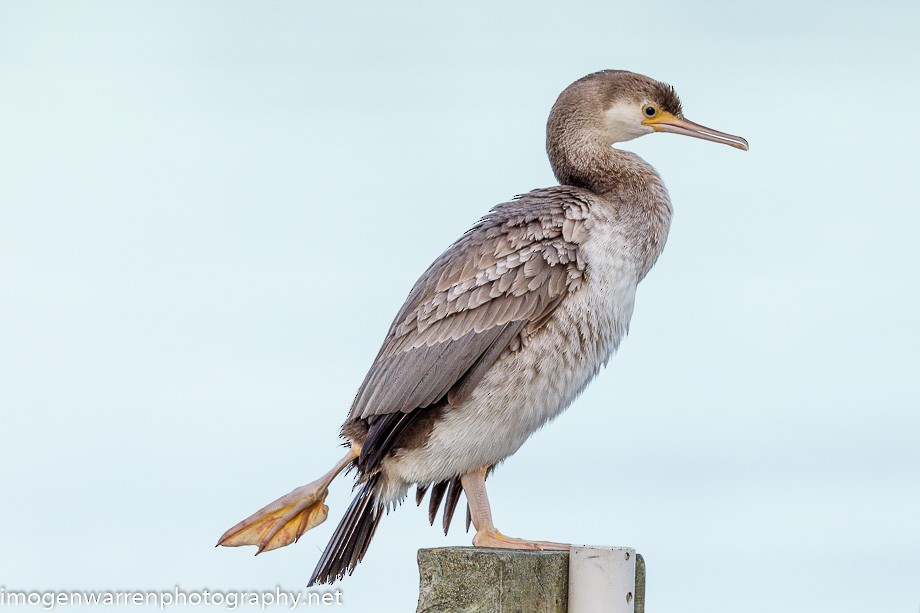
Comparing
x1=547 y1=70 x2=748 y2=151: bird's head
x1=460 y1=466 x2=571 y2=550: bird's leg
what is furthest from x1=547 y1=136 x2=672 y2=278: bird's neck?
x1=460 y1=466 x2=571 y2=550: bird's leg

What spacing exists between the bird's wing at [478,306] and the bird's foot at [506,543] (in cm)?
72

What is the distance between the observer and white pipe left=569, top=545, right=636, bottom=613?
538 cm

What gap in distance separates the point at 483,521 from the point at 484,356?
0.92m

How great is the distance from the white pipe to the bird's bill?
2988mm

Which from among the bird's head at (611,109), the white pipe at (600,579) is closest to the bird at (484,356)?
the bird's head at (611,109)

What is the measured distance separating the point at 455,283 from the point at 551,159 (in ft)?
4.15

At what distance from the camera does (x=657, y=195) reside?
23.3ft

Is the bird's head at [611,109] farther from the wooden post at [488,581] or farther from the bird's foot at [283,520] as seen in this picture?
the wooden post at [488,581]

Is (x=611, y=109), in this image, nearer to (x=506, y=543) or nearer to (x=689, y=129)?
(x=689, y=129)

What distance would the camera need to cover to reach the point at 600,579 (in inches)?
213

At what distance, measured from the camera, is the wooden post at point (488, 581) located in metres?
5.23

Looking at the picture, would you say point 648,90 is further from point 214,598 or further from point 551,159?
point 214,598

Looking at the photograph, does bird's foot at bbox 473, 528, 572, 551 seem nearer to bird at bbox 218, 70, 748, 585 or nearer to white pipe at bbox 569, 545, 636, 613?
bird at bbox 218, 70, 748, 585

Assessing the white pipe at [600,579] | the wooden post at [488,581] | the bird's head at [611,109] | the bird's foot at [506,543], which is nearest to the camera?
the wooden post at [488,581]
